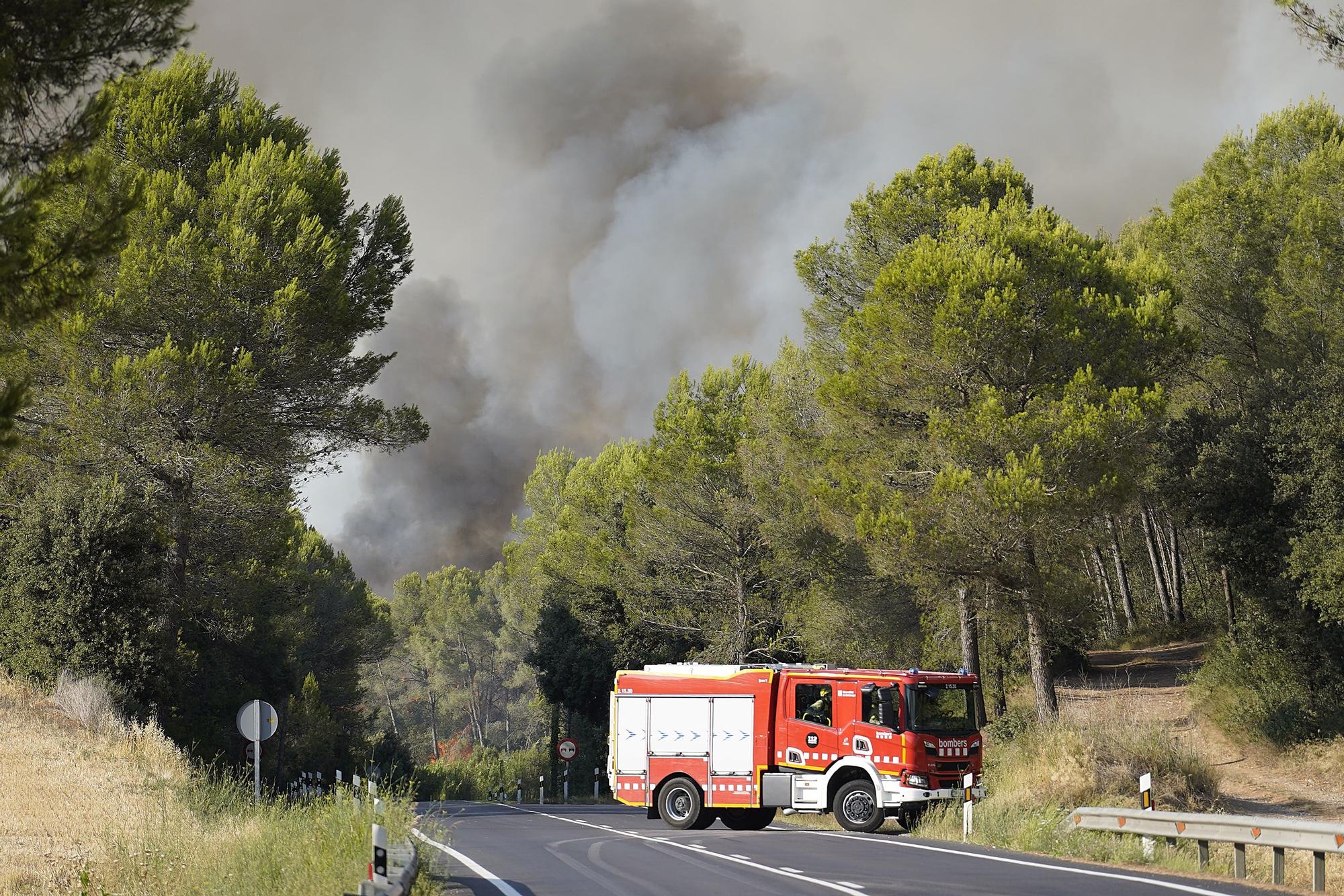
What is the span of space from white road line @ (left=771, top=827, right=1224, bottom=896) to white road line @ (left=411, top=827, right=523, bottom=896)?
19.1 feet

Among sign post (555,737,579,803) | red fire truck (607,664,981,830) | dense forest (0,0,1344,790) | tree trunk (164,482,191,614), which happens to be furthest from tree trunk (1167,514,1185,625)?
tree trunk (164,482,191,614)

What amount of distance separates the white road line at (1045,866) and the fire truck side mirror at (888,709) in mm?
2047

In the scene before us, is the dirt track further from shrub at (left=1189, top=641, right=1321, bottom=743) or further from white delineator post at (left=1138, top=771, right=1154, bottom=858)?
white delineator post at (left=1138, top=771, right=1154, bottom=858)

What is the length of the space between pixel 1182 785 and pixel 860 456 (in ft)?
39.4

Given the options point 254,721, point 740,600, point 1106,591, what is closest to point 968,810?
point 254,721

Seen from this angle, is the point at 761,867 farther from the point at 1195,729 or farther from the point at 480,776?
the point at 480,776

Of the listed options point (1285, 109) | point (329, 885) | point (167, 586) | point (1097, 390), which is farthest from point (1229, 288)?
point (329, 885)

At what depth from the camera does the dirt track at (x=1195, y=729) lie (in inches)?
894

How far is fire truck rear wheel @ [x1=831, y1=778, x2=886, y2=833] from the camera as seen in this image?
19641 mm

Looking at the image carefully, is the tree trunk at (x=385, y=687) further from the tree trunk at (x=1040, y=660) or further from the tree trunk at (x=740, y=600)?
the tree trunk at (x=1040, y=660)

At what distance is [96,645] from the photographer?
24.6 metres

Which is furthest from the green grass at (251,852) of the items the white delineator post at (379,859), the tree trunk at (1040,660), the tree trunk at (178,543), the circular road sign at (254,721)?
the tree trunk at (1040,660)

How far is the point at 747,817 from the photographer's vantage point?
70.3 feet

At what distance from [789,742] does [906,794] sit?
2.23 m
